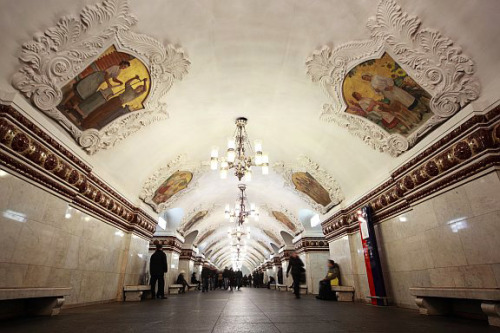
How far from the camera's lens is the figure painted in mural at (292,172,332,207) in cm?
919

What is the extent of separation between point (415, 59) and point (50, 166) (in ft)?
20.3

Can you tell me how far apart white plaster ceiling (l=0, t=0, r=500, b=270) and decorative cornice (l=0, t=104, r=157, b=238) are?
0.30 metres

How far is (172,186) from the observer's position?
30.7ft

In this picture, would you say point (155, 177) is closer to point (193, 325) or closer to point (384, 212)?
point (193, 325)

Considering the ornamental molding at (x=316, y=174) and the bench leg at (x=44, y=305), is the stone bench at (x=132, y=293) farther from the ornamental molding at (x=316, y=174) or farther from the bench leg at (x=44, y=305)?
the ornamental molding at (x=316, y=174)

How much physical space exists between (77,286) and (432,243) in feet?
22.9


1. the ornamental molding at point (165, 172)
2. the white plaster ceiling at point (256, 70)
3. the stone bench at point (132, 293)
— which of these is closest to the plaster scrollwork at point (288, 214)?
the white plaster ceiling at point (256, 70)

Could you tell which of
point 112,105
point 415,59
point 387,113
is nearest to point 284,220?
point 387,113

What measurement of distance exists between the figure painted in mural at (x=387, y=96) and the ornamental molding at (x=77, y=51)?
3325 mm

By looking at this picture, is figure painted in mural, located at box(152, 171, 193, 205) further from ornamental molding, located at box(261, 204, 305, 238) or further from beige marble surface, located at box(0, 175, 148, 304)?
ornamental molding, located at box(261, 204, 305, 238)

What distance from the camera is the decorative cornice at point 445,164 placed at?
12.0 feet

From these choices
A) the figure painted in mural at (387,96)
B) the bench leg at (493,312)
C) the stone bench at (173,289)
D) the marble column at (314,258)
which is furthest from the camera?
the stone bench at (173,289)

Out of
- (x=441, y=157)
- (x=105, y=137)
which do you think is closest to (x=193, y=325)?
(x=105, y=137)

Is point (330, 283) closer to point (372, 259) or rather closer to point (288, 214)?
point (372, 259)
